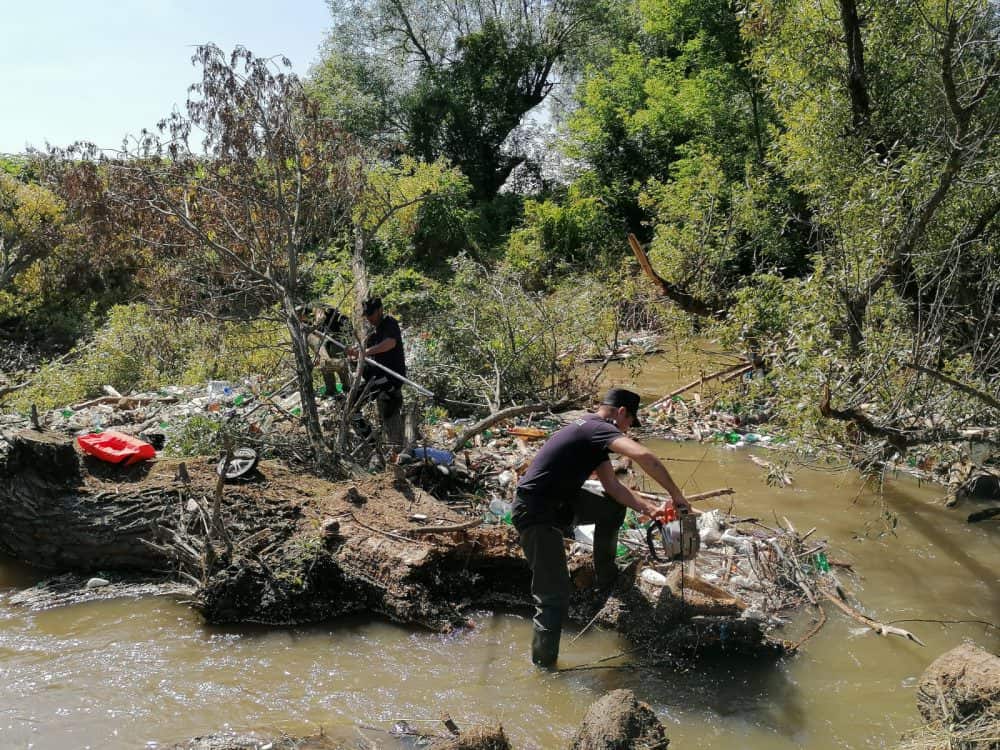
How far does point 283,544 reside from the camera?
480 cm

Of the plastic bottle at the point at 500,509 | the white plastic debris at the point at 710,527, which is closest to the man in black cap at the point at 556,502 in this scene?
the white plastic debris at the point at 710,527

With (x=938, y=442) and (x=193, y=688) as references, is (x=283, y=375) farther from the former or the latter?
(x=938, y=442)

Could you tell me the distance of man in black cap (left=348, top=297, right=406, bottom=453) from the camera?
270 inches

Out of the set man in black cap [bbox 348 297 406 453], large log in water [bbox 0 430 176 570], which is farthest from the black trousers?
man in black cap [bbox 348 297 406 453]

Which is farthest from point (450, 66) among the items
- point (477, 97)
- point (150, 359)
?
point (150, 359)

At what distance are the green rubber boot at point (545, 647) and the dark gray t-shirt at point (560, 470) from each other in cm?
60

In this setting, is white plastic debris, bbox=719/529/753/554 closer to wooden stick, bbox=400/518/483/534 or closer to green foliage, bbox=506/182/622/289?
wooden stick, bbox=400/518/483/534

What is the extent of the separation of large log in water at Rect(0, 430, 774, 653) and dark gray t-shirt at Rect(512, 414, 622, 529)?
2.68 feet

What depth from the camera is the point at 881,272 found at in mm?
5727

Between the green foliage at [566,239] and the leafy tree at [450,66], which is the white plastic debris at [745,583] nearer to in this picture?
the green foliage at [566,239]

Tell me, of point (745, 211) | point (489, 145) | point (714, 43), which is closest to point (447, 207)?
Result: point (489, 145)

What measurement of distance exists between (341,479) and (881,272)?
15.2 feet

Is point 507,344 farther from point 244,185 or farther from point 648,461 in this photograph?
point 648,461

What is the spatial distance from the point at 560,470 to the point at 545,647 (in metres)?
0.99
